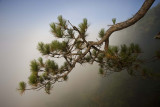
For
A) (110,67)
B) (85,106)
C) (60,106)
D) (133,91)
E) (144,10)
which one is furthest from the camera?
(60,106)

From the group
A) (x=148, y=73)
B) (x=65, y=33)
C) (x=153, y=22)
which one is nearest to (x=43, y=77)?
(x=65, y=33)

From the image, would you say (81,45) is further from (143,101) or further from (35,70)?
(143,101)

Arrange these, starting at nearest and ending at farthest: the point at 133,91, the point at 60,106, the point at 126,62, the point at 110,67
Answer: the point at 126,62, the point at 110,67, the point at 133,91, the point at 60,106

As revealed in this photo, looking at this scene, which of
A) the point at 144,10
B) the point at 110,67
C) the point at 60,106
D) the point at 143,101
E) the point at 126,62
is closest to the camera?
the point at 144,10

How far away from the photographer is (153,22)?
47.4ft

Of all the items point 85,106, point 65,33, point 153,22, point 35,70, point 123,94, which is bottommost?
point 85,106

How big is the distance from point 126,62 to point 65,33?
1.19m

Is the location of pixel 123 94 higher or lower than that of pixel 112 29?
lower

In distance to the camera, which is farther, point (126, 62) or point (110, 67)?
point (110, 67)

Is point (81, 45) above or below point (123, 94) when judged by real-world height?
above

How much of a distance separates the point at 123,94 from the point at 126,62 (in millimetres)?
6601

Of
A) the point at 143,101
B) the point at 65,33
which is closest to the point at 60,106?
the point at 143,101

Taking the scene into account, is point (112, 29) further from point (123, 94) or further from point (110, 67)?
point (123, 94)

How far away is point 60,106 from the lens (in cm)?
1240
